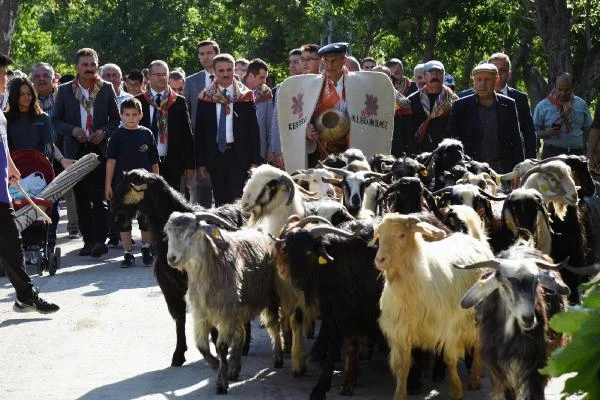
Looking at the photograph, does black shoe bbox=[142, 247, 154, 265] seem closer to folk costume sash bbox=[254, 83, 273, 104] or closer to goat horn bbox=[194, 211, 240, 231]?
folk costume sash bbox=[254, 83, 273, 104]

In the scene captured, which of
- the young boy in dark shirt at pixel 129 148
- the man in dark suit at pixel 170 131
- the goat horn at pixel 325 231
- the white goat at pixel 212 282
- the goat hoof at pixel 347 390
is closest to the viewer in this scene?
the goat hoof at pixel 347 390

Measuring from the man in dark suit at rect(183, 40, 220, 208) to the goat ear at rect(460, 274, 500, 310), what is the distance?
27.9 feet

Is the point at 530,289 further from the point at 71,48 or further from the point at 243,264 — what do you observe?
the point at 71,48

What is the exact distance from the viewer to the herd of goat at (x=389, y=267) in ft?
22.5

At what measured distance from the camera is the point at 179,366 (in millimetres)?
9102

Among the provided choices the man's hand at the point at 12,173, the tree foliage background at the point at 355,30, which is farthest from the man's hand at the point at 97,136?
the tree foliage background at the point at 355,30

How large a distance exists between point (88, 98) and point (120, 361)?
6695mm

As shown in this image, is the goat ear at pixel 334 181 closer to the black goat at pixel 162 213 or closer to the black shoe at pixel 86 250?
A: the black goat at pixel 162 213

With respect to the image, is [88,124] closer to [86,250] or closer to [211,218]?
[86,250]

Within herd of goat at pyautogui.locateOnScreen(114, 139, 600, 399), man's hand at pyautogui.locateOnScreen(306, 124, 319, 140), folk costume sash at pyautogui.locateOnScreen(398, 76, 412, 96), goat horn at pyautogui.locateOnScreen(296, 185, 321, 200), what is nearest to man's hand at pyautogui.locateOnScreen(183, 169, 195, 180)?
man's hand at pyautogui.locateOnScreen(306, 124, 319, 140)

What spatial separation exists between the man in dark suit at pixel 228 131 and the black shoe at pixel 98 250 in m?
1.79

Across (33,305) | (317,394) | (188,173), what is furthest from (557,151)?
(317,394)

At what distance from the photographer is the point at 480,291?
22.3ft

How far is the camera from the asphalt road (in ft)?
26.8
